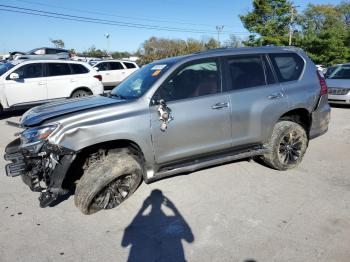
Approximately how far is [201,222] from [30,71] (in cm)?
822

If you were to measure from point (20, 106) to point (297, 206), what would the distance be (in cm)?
848

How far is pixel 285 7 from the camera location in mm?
41031

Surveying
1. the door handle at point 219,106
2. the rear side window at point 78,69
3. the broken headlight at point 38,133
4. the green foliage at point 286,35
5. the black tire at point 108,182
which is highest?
the green foliage at point 286,35

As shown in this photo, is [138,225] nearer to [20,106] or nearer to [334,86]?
[20,106]

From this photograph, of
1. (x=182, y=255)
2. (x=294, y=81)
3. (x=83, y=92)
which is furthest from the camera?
(x=83, y=92)

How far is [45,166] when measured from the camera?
3.48m

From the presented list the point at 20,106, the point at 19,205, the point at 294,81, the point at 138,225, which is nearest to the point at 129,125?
the point at 138,225

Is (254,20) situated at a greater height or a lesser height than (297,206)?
greater

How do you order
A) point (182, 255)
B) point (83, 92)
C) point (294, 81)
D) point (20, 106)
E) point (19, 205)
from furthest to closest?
point (83, 92)
point (20, 106)
point (294, 81)
point (19, 205)
point (182, 255)

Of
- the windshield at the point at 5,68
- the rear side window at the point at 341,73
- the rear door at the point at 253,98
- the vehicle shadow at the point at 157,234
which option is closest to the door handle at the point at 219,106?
the rear door at the point at 253,98

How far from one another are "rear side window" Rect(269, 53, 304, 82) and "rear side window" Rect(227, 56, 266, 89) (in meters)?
0.28

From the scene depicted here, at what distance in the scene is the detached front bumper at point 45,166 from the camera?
3424mm

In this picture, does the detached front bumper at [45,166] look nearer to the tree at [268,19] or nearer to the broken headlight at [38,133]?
the broken headlight at [38,133]

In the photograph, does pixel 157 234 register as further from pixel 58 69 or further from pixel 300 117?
pixel 58 69
